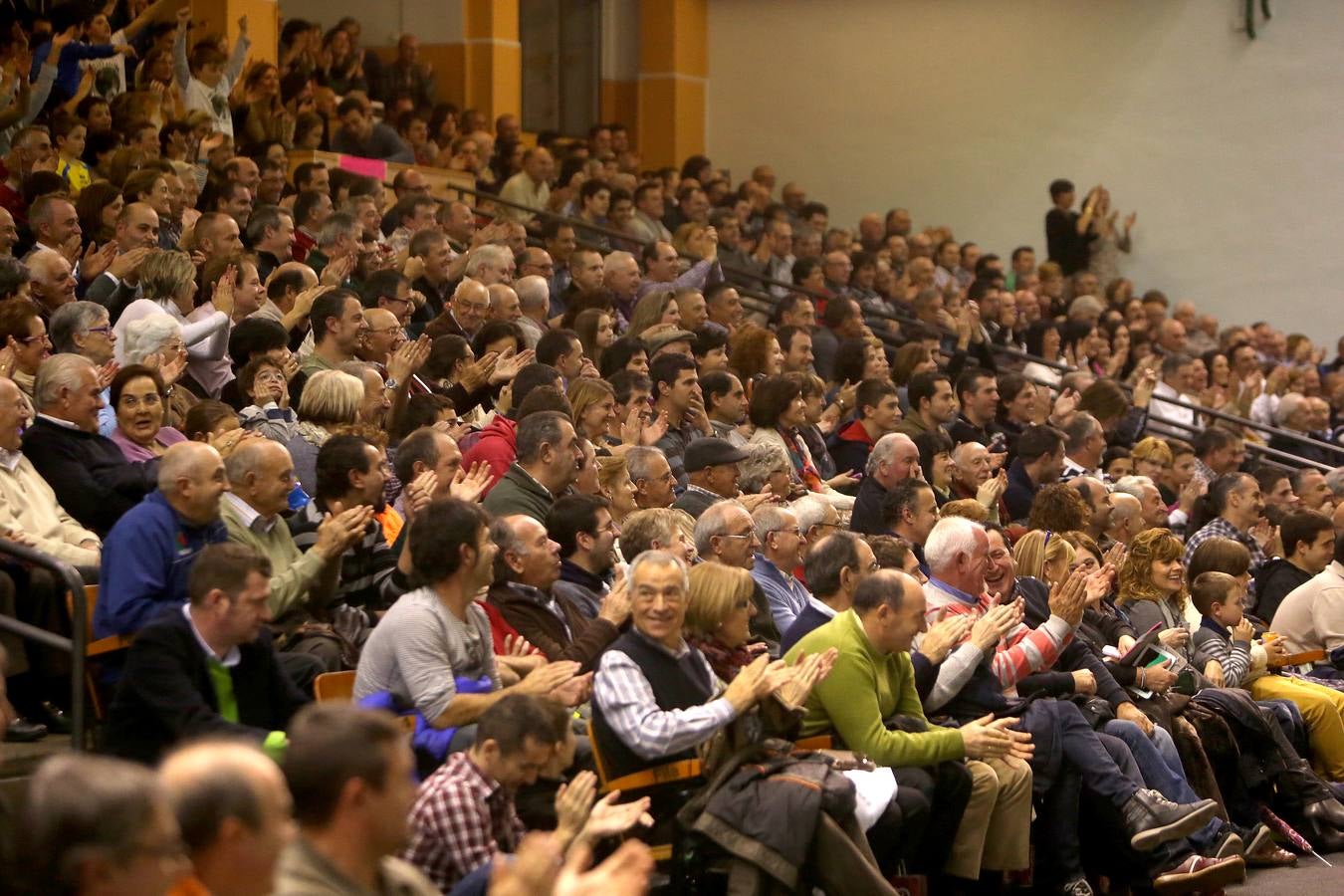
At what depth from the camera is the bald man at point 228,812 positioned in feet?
9.25

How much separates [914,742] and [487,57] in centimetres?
1113

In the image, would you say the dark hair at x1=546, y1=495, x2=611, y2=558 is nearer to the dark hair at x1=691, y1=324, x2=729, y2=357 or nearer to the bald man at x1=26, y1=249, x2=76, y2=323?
the bald man at x1=26, y1=249, x2=76, y2=323

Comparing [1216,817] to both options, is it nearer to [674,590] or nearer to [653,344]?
[674,590]

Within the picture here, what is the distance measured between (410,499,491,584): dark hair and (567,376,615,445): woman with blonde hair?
2.39 m

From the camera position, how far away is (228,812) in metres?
2.82

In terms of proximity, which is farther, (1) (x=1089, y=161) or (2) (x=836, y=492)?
(1) (x=1089, y=161)

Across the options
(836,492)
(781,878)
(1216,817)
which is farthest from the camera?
(836,492)

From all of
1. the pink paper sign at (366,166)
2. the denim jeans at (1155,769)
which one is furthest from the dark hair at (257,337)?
the pink paper sign at (366,166)

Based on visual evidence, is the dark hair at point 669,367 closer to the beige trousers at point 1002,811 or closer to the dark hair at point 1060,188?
the beige trousers at point 1002,811

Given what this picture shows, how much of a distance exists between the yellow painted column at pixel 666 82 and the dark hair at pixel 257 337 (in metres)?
10.6

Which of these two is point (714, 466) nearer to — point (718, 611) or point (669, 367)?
point (669, 367)

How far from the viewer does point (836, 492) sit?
26.7 ft

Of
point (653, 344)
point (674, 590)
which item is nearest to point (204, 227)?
point (653, 344)

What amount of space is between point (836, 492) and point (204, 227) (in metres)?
3.06
